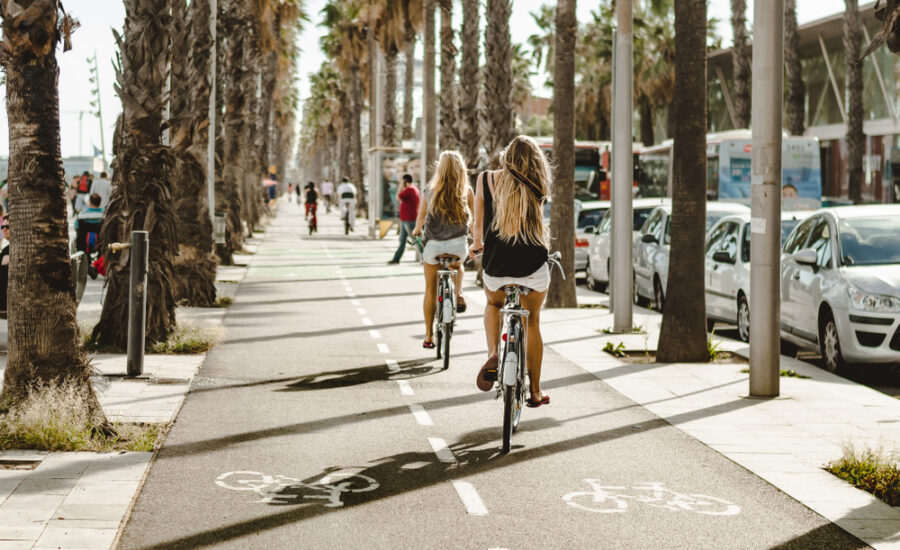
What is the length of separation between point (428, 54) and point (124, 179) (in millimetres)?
19324

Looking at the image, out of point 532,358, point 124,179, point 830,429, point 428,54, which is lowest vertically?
point 830,429

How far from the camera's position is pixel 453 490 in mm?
6840

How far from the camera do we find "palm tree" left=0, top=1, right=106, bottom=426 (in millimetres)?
7816

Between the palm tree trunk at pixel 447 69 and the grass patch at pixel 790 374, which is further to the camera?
the palm tree trunk at pixel 447 69

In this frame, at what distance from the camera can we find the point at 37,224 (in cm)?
791

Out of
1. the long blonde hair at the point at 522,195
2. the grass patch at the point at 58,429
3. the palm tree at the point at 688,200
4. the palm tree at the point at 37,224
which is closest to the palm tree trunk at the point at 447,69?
the palm tree at the point at 688,200

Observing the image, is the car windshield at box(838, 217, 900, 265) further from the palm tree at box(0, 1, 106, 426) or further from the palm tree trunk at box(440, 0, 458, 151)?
the palm tree trunk at box(440, 0, 458, 151)

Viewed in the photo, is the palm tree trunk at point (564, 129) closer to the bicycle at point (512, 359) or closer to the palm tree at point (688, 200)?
the palm tree at point (688, 200)

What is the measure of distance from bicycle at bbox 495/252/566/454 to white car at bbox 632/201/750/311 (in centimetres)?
1079

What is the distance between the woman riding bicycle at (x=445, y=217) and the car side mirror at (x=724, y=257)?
507 centimetres

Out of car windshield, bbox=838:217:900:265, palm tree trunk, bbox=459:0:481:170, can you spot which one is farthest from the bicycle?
palm tree trunk, bbox=459:0:481:170

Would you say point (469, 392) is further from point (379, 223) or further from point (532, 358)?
point (379, 223)

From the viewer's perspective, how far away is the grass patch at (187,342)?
493 inches

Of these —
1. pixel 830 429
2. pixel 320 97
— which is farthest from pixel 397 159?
pixel 320 97
